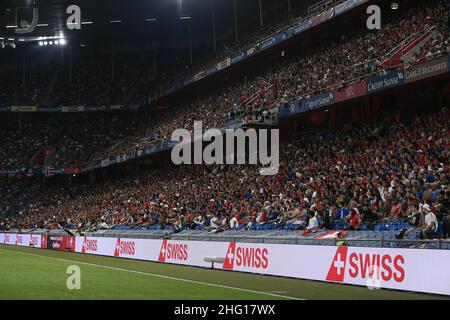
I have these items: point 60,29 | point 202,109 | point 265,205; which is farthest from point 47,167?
point 265,205

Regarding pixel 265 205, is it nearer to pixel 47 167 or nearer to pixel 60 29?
pixel 60 29

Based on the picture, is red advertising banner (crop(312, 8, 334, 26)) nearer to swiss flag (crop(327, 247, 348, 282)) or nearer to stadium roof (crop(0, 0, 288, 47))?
stadium roof (crop(0, 0, 288, 47))

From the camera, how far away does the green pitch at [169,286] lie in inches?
535

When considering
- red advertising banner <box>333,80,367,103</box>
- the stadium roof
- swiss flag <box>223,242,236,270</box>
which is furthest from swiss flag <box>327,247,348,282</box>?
the stadium roof

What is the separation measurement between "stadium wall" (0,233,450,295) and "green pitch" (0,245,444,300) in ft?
1.14

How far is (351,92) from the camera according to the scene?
2912 cm

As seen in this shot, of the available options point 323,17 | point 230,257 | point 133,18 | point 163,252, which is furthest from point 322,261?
point 133,18

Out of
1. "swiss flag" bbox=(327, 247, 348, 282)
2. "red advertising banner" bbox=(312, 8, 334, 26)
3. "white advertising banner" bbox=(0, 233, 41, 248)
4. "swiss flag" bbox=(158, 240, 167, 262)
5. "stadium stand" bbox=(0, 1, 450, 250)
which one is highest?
"red advertising banner" bbox=(312, 8, 334, 26)

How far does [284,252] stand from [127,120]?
157 ft

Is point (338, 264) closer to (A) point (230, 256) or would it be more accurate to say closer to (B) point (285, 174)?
(A) point (230, 256)

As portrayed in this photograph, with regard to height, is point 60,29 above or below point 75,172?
above

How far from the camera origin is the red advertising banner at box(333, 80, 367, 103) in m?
28.3

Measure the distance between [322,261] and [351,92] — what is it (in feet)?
44.3

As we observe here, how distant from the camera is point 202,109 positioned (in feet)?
159
